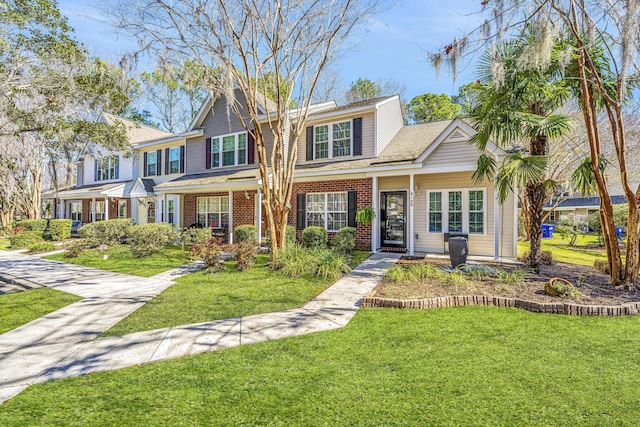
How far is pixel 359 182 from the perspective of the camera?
1252cm

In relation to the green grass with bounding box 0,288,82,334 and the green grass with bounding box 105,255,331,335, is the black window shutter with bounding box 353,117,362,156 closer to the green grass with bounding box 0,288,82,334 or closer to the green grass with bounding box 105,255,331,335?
the green grass with bounding box 105,255,331,335

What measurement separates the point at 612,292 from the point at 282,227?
25.9 feet

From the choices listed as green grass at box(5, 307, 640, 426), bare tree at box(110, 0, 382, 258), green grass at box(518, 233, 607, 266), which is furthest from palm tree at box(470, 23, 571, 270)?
bare tree at box(110, 0, 382, 258)

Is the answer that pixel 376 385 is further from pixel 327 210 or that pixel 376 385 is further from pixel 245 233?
pixel 245 233

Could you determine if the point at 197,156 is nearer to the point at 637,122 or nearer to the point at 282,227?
the point at 282,227

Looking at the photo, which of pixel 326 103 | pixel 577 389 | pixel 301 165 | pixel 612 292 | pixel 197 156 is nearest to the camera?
pixel 577 389

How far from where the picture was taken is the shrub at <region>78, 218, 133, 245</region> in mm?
13531

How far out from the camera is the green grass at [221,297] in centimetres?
530

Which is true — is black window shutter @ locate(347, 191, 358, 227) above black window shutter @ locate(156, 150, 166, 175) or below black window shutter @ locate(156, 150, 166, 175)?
below

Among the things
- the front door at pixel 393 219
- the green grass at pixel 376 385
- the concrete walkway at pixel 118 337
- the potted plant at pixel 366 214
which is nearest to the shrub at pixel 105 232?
the concrete walkway at pixel 118 337

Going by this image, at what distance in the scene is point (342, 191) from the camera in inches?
508

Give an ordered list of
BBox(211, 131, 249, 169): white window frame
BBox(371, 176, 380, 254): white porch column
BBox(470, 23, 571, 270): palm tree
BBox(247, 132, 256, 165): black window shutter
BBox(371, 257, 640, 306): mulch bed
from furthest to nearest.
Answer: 1. BBox(211, 131, 249, 169): white window frame
2. BBox(247, 132, 256, 165): black window shutter
3. BBox(371, 176, 380, 254): white porch column
4. BBox(470, 23, 571, 270): palm tree
5. BBox(371, 257, 640, 306): mulch bed

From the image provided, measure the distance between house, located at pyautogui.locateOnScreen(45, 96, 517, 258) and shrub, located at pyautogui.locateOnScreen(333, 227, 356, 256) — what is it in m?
1.15

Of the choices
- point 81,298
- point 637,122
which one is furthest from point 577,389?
point 637,122
